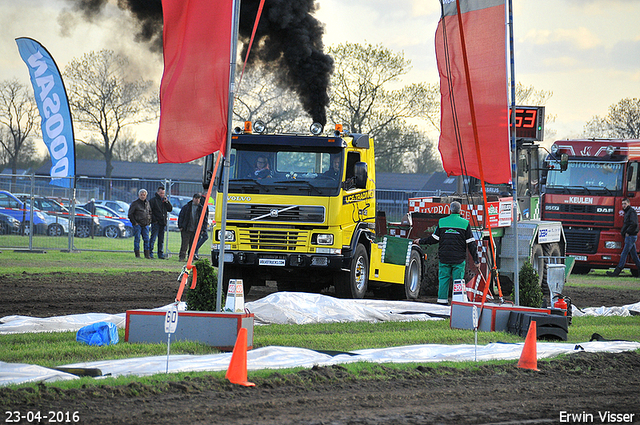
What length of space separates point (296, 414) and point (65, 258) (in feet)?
57.8

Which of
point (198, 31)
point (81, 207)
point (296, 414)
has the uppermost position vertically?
point (198, 31)

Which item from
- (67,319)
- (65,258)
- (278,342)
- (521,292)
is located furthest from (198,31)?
(65,258)

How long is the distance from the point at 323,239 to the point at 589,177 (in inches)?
533

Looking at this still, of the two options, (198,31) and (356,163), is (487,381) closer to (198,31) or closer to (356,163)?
(198,31)

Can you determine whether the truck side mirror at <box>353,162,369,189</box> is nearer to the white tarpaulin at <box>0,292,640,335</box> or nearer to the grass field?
the white tarpaulin at <box>0,292,640,335</box>

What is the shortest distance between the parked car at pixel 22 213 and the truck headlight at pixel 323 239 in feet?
42.8

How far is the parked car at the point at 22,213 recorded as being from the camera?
2355 cm

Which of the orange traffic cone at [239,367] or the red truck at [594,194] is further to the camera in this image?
the red truck at [594,194]

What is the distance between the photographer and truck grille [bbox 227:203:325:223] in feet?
44.5

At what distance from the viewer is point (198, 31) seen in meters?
8.98

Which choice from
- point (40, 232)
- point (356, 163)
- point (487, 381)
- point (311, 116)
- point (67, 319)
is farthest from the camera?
point (40, 232)

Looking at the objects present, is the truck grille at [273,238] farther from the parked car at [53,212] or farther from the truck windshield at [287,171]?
the parked car at [53,212]

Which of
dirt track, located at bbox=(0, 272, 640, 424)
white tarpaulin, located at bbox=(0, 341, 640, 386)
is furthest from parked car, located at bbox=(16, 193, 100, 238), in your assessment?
dirt track, located at bbox=(0, 272, 640, 424)

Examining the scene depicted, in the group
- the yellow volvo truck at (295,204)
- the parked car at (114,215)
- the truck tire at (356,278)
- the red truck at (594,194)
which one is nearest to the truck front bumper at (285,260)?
the yellow volvo truck at (295,204)
